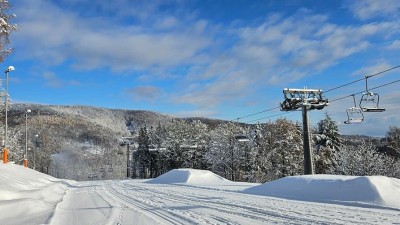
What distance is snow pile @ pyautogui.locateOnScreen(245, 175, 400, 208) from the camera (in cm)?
1559

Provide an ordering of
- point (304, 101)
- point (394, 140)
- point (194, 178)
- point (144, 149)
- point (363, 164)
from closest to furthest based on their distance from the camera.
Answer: point (304, 101), point (194, 178), point (363, 164), point (394, 140), point (144, 149)

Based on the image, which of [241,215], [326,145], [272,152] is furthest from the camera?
[326,145]

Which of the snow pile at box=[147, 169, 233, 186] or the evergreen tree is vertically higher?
the evergreen tree

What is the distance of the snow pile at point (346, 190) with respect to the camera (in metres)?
15.6

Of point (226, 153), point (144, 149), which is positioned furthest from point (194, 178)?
point (144, 149)

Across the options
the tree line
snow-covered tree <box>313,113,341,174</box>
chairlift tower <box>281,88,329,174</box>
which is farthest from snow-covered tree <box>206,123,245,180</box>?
chairlift tower <box>281,88,329,174</box>

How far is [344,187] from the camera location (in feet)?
57.6

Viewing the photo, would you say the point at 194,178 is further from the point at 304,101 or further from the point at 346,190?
the point at 346,190

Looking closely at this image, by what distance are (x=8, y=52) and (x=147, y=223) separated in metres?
13.0

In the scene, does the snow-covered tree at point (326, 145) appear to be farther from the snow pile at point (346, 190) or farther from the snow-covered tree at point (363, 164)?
the snow pile at point (346, 190)

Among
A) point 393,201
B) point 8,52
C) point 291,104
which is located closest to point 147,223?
point 393,201

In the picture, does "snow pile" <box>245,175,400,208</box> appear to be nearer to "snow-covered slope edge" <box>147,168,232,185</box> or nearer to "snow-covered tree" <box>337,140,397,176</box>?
"snow-covered slope edge" <box>147,168,232,185</box>

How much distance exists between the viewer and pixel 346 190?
17.3 meters

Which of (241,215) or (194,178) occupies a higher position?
(241,215)
